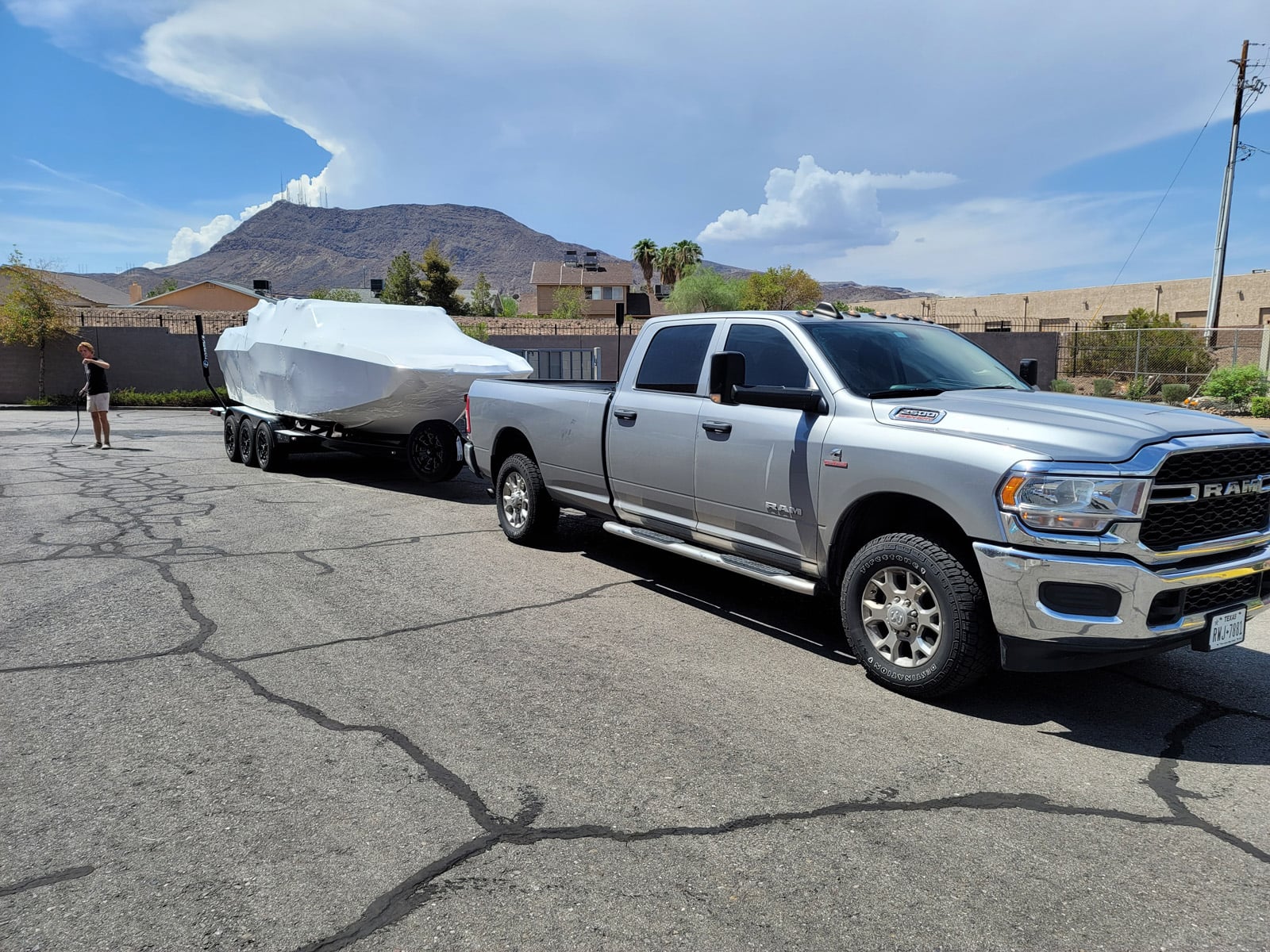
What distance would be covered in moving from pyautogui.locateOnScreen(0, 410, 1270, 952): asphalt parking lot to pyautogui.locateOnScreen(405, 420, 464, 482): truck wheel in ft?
15.9

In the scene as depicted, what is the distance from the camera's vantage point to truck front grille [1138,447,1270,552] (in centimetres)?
415

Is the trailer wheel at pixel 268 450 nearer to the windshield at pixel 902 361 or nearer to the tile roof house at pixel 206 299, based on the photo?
the windshield at pixel 902 361

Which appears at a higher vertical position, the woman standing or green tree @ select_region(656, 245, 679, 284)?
green tree @ select_region(656, 245, 679, 284)

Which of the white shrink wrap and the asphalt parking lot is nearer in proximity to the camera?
the asphalt parking lot

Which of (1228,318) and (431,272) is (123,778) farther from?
(431,272)

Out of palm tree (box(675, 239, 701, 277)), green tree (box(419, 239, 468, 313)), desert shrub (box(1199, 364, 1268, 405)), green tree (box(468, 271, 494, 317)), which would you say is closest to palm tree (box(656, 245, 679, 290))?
palm tree (box(675, 239, 701, 277))

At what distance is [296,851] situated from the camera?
10.6ft

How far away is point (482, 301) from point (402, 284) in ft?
59.0

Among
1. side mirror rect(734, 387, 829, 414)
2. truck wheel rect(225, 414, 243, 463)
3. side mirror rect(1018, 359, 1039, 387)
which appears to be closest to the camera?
side mirror rect(734, 387, 829, 414)

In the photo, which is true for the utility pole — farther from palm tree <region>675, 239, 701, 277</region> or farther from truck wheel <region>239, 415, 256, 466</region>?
palm tree <region>675, 239, 701, 277</region>

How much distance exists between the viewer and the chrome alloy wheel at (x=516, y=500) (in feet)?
27.1

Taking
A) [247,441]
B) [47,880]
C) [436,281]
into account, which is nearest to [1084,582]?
[47,880]

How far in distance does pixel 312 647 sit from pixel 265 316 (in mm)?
9912

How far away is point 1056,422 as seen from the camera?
4406 millimetres
